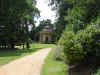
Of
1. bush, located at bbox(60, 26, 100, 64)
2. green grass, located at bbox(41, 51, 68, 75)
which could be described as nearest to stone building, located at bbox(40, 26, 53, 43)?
green grass, located at bbox(41, 51, 68, 75)

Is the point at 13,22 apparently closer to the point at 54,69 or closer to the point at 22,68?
the point at 22,68

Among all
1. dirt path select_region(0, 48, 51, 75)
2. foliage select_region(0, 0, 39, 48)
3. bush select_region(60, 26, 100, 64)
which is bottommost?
dirt path select_region(0, 48, 51, 75)

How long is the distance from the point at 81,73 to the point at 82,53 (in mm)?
971

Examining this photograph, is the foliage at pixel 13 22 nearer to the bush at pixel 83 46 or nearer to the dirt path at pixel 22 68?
the dirt path at pixel 22 68

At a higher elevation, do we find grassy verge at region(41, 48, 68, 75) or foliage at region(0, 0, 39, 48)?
foliage at region(0, 0, 39, 48)

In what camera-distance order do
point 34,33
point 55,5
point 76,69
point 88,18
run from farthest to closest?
point 34,33 → point 55,5 → point 88,18 → point 76,69

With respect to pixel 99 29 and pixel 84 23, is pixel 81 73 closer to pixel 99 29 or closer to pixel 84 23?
pixel 99 29

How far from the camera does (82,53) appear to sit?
7285mm

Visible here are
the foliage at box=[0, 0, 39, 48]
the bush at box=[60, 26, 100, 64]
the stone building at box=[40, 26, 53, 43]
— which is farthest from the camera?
the stone building at box=[40, 26, 53, 43]

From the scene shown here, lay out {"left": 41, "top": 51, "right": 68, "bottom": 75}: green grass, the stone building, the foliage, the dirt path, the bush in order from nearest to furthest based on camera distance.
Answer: the bush
{"left": 41, "top": 51, "right": 68, "bottom": 75}: green grass
the dirt path
the foliage
the stone building

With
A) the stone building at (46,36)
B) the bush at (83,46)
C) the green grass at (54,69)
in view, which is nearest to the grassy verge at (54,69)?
the green grass at (54,69)

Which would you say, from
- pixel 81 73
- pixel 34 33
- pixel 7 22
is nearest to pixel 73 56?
pixel 81 73

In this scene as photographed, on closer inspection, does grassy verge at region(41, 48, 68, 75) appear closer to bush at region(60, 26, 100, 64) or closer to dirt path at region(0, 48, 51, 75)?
dirt path at region(0, 48, 51, 75)

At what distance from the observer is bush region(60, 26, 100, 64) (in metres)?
7.20
